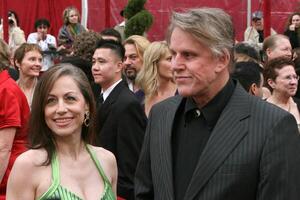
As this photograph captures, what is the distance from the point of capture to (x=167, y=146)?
3.27 meters

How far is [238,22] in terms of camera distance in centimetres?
1496

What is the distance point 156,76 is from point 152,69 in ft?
0.25

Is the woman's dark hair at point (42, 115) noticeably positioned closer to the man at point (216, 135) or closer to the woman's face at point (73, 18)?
the man at point (216, 135)

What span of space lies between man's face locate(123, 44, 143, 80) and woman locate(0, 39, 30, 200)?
7.14ft

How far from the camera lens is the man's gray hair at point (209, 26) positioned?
3.09m

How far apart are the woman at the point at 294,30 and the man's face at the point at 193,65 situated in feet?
25.2

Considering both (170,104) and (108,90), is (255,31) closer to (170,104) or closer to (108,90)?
(108,90)

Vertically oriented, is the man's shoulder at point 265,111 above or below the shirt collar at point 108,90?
above

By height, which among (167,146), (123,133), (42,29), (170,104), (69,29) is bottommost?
(42,29)

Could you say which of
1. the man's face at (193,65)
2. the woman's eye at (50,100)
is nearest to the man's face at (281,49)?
the woman's eye at (50,100)

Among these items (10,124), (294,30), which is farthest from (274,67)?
(294,30)

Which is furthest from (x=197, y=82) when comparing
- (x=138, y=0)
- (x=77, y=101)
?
(x=138, y=0)

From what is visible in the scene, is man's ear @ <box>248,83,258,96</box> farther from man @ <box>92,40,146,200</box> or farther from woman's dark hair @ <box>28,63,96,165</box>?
woman's dark hair @ <box>28,63,96,165</box>

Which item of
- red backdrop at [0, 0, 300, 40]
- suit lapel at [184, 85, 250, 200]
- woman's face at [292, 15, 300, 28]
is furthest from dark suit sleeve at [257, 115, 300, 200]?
red backdrop at [0, 0, 300, 40]
